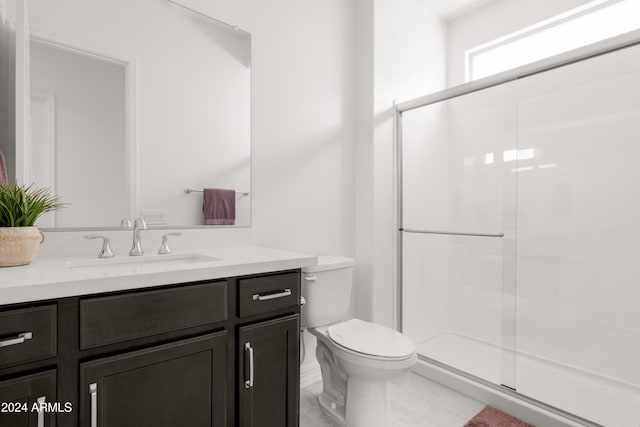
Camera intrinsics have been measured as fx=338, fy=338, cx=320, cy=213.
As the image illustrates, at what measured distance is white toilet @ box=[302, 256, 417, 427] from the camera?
150cm

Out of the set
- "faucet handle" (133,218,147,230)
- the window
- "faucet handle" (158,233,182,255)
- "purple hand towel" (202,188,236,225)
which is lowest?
"faucet handle" (158,233,182,255)

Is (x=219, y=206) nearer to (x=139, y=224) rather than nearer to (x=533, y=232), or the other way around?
(x=139, y=224)

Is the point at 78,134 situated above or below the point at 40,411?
above

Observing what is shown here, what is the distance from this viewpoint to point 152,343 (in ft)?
3.35

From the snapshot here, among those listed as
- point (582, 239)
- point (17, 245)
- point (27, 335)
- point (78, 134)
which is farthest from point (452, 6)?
point (27, 335)

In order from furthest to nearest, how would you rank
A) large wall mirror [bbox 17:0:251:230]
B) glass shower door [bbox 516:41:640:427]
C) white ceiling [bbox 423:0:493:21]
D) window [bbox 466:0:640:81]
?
white ceiling [bbox 423:0:493:21]
window [bbox 466:0:640:81]
glass shower door [bbox 516:41:640:427]
large wall mirror [bbox 17:0:251:230]

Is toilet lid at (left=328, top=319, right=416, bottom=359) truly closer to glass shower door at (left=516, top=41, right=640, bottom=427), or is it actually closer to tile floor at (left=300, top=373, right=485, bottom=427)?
tile floor at (left=300, top=373, right=485, bottom=427)

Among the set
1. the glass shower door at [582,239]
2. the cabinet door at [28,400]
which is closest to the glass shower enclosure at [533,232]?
the glass shower door at [582,239]

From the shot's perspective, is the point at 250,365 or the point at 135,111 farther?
the point at 135,111

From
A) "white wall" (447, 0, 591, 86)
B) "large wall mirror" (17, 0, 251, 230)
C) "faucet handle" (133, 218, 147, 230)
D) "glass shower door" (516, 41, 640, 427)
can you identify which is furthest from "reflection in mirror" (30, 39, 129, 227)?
"white wall" (447, 0, 591, 86)

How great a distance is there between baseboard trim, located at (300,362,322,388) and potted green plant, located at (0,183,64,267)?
1535mm

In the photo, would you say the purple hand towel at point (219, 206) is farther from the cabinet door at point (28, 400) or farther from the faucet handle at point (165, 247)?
the cabinet door at point (28, 400)

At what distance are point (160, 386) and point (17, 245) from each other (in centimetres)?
61

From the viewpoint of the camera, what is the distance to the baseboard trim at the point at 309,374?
207cm
